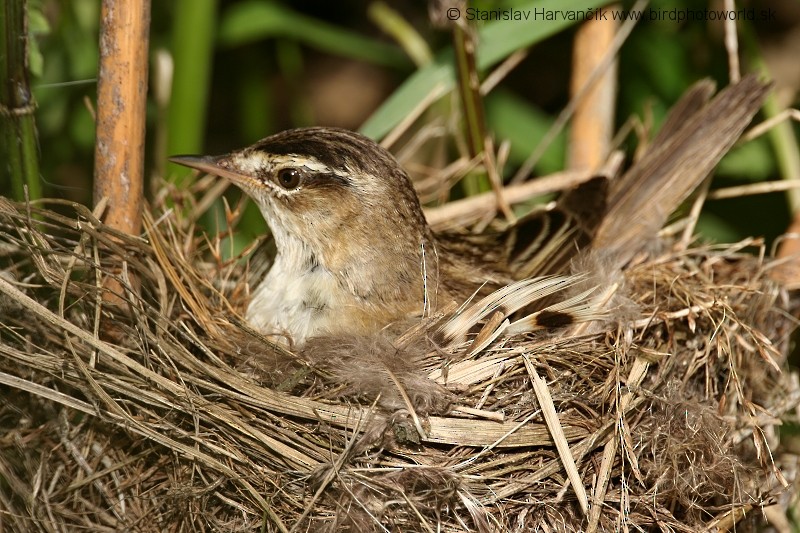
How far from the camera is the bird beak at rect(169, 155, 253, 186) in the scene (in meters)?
2.75

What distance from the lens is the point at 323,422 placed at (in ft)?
7.34

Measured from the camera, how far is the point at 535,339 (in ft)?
8.25

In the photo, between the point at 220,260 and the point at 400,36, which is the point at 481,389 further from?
the point at 400,36

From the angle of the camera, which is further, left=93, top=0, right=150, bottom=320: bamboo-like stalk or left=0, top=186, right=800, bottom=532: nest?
left=93, top=0, right=150, bottom=320: bamboo-like stalk

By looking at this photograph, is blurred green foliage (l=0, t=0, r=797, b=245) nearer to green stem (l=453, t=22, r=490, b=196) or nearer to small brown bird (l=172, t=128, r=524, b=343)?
green stem (l=453, t=22, r=490, b=196)

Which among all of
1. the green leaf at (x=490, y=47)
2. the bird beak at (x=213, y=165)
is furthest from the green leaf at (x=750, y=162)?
the bird beak at (x=213, y=165)

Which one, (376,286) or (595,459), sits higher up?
(376,286)

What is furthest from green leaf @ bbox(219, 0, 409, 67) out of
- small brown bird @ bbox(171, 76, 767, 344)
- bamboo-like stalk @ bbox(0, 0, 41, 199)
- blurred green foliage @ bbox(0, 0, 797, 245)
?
bamboo-like stalk @ bbox(0, 0, 41, 199)

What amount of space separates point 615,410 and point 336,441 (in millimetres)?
711

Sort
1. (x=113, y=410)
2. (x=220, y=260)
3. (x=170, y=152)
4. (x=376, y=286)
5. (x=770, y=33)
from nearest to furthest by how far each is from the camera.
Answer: (x=113, y=410) → (x=376, y=286) → (x=220, y=260) → (x=170, y=152) → (x=770, y=33)

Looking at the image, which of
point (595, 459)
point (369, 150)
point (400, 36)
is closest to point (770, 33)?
point (400, 36)

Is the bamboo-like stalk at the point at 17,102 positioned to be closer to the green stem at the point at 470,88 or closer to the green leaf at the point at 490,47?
the green leaf at the point at 490,47

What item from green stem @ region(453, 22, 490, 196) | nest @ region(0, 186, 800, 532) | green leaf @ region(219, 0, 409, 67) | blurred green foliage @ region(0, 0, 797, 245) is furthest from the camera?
green leaf @ region(219, 0, 409, 67)

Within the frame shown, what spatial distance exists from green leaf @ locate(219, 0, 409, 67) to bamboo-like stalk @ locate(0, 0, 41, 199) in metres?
1.60
